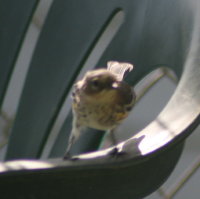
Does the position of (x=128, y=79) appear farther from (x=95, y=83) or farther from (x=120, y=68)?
(x=95, y=83)

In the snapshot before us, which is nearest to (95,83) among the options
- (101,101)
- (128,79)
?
(101,101)

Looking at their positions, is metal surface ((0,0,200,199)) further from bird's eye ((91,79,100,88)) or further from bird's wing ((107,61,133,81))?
bird's eye ((91,79,100,88))

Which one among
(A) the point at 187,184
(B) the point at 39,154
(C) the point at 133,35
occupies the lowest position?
(A) the point at 187,184

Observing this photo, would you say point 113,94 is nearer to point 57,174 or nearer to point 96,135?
point 96,135

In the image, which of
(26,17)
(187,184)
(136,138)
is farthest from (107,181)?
(187,184)

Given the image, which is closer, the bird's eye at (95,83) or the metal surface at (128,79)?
the metal surface at (128,79)

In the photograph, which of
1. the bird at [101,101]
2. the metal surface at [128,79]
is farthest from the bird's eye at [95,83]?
the metal surface at [128,79]

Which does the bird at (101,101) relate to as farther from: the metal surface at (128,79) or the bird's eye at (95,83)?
the metal surface at (128,79)
